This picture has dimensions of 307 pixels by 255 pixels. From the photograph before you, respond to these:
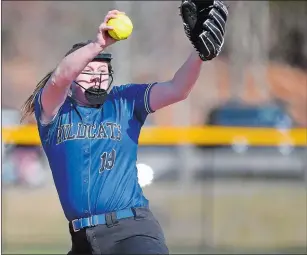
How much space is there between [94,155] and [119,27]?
73cm

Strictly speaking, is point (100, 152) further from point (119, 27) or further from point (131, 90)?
point (119, 27)

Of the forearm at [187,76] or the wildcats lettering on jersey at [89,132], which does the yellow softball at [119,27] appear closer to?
the forearm at [187,76]

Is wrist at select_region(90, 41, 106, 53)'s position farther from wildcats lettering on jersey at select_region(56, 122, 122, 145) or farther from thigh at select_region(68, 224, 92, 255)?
thigh at select_region(68, 224, 92, 255)

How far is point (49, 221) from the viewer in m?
10.3

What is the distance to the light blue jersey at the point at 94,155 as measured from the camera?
4.11 m

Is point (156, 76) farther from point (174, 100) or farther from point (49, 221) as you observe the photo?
point (174, 100)

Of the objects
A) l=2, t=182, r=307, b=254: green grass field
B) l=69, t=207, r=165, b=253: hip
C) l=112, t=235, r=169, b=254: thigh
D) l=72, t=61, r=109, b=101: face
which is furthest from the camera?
l=2, t=182, r=307, b=254: green grass field

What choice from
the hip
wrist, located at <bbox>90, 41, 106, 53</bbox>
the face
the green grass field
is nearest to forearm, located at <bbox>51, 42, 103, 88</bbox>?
wrist, located at <bbox>90, 41, 106, 53</bbox>

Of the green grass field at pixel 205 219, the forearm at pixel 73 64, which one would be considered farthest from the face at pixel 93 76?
the green grass field at pixel 205 219

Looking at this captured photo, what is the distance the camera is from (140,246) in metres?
4.00

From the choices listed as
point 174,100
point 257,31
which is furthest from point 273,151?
point 257,31

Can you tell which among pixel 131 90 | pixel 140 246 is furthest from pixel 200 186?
pixel 140 246

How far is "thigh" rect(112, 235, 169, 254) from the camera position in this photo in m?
3.97

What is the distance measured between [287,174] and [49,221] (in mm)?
3066
